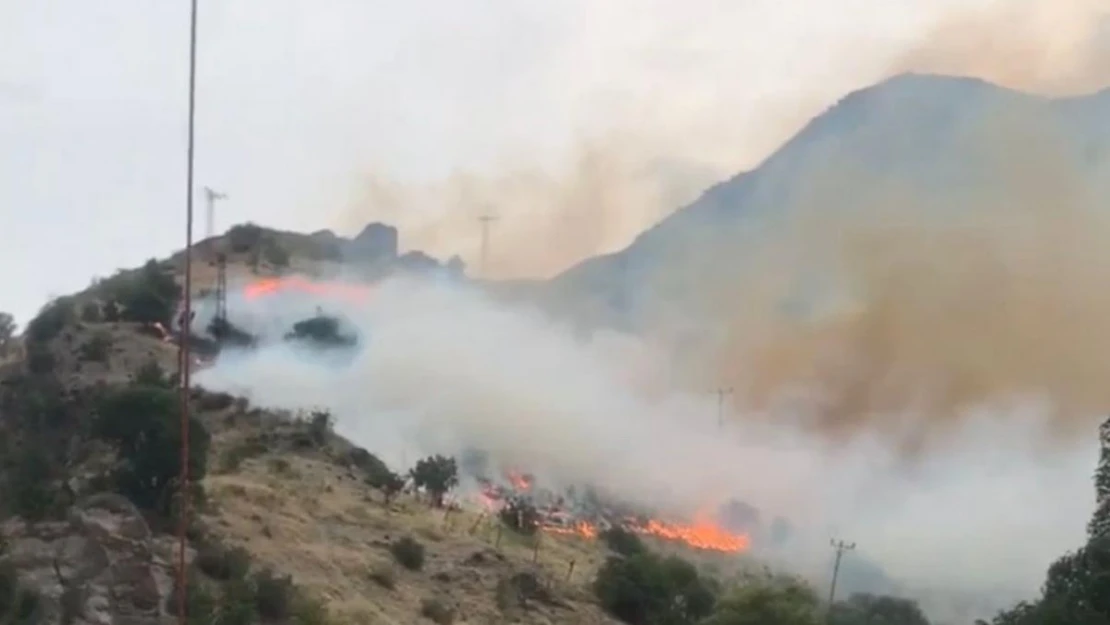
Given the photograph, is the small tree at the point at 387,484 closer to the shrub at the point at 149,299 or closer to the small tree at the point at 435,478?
the small tree at the point at 435,478

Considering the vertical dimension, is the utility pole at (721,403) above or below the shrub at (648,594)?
above

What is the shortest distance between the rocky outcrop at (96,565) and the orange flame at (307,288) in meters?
107

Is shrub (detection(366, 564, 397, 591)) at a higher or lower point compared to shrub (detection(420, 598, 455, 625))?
higher

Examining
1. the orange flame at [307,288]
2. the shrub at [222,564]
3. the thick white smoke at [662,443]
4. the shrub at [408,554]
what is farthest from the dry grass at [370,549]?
the orange flame at [307,288]

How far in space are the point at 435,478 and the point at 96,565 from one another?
50.4m

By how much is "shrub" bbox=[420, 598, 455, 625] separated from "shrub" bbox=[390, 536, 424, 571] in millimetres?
5935

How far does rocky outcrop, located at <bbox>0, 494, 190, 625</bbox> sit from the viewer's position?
47969 mm

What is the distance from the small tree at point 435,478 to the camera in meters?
99.2

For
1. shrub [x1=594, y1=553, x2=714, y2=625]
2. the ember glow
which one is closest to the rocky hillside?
shrub [x1=594, y1=553, x2=714, y2=625]

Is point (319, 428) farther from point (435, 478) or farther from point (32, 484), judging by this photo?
point (32, 484)

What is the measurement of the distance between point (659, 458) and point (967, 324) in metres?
66.9

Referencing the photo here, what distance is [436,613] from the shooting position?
6100cm

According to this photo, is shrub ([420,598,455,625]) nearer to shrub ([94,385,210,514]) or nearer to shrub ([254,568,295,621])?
shrub ([254,568,295,621])

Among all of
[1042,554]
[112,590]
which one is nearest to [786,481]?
[1042,554]
